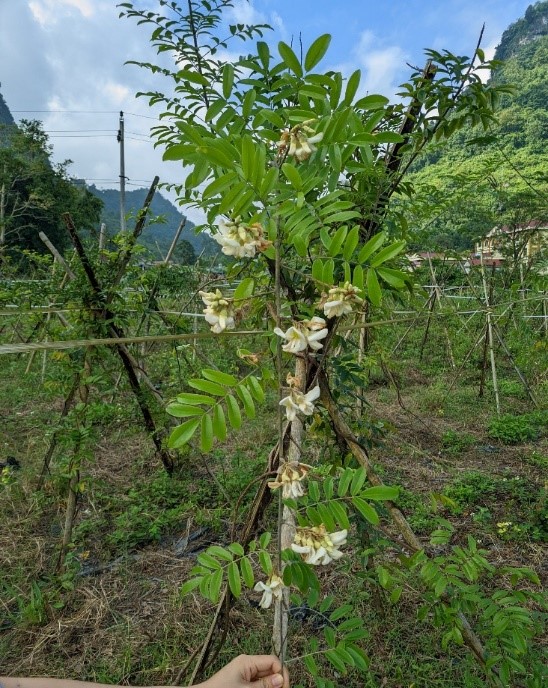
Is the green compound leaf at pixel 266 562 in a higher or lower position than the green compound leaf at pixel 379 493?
lower

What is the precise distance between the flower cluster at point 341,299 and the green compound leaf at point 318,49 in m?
0.49

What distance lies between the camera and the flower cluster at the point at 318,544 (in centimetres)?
76

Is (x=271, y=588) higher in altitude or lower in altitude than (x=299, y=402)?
lower

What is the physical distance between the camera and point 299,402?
2.48ft

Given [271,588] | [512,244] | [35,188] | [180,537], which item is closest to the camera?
[271,588]

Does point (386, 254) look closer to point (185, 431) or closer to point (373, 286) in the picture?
point (373, 286)

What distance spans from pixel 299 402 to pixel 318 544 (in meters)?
0.23

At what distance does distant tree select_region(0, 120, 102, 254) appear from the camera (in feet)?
54.1

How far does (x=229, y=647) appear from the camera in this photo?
1887 mm

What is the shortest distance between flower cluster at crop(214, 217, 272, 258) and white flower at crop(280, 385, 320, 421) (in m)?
0.24

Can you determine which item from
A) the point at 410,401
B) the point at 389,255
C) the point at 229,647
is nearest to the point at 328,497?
the point at 389,255

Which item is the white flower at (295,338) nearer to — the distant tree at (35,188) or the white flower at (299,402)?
the white flower at (299,402)

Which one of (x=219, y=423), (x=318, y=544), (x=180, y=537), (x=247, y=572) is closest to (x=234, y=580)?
(x=247, y=572)

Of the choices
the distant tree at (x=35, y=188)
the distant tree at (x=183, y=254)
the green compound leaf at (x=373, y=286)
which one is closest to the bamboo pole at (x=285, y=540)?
the green compound leaf at (x=373, y=286)
